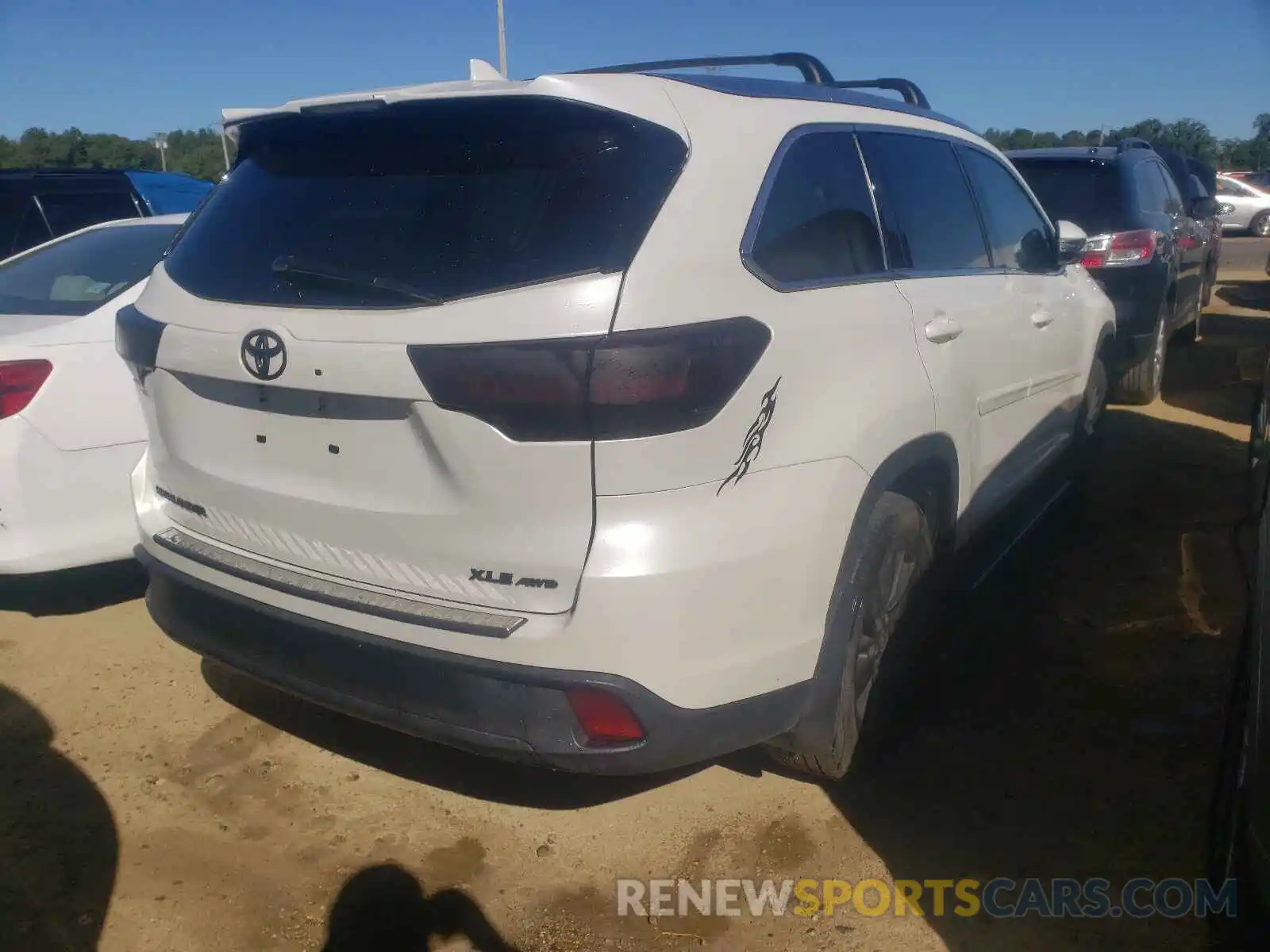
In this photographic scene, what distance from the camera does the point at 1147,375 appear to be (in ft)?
23.6

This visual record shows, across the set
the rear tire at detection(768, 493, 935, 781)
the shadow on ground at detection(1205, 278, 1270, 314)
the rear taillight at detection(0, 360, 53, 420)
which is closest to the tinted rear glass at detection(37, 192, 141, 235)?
the rear taillight at detection(0, 360, 53, 420)

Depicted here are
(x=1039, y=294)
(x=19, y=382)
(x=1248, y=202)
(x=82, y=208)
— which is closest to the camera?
(x=19, y=382)

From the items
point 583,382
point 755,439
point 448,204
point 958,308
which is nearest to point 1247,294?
point 958,308

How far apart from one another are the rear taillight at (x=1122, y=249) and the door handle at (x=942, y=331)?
4257mm

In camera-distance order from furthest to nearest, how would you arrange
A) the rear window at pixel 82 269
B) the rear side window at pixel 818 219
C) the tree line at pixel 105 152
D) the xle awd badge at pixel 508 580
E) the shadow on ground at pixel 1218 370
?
the tree line at pixel 105 152
the shadow on ground at pixel 1218 370
the rear window at pixel 82 269
the rear side window at pixel 818 219
the xle awd badge at pixel 508 580

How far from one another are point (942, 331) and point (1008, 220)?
133cm

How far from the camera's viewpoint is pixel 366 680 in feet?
7.52

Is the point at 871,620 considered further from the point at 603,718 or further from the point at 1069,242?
the point at 1069,242

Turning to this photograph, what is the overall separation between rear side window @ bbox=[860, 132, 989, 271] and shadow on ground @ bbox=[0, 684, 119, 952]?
270cm

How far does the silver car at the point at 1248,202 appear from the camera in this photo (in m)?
23.6

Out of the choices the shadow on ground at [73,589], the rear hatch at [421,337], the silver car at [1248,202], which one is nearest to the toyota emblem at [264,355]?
the rear hatch at [421,337]

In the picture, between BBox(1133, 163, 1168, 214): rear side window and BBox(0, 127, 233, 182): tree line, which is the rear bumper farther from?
BBox(0, 127, 233, 182): tree line

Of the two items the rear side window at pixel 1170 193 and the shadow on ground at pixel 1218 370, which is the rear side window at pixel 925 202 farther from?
the rear side window at pixel 1170 193

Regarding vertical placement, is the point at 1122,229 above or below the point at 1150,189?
below
